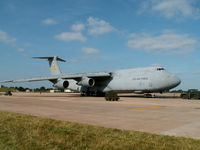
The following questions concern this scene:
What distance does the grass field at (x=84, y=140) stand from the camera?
4.05 m

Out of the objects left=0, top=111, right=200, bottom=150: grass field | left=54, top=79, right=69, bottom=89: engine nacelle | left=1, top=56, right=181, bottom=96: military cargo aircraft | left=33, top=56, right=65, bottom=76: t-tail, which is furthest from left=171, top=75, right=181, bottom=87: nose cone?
left=33, top=56, right=65, bottom=76: t-tail

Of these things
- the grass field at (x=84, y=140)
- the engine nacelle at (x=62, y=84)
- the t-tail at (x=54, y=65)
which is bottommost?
the grass field at (x=84, y=140)

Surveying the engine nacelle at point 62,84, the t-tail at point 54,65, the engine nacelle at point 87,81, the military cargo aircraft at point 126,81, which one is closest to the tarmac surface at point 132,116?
the military cargo aircraft at point 126,81

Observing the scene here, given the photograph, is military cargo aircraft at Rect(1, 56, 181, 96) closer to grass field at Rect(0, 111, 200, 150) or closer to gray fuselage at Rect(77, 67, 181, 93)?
gray fuselage at Rect(77, 67, 181, 93)

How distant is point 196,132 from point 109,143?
2699 millimetres

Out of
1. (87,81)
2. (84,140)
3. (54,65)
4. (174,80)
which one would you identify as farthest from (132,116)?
(54,65)

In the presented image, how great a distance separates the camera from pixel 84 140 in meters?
4.49

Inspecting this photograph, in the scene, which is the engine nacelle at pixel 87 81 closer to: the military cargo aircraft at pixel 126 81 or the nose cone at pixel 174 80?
the military cargo aircraft at pixel 126 81

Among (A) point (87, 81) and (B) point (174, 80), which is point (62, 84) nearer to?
(A) point (87, 81)

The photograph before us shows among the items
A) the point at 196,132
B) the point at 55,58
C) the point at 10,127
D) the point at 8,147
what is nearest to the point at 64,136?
the point at 8,147

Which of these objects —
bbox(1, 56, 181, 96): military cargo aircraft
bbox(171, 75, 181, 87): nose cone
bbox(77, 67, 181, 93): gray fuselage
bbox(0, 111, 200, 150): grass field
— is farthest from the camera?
bbox(1, 56, 181, 96): military cargo aircraft

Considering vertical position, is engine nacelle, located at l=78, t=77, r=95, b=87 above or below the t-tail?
below

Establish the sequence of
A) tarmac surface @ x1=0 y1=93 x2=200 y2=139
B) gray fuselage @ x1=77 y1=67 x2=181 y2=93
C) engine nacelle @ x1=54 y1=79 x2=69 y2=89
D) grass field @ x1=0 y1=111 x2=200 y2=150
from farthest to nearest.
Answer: engine nacelle @ x1=54 y1=79 x2=69 y2=89 → gray fuselage @ x1=77 y1=67 x2=181 y2=93 → tarmac surface @ x1=0 y1=93 x2=200 y2=139 → grass field @ x1=0 y1=111 x2=200 y2=150

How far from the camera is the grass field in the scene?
405 centimetres
